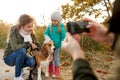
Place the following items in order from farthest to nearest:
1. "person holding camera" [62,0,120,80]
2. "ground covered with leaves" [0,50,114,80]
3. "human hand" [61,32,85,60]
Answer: "ground covered with leaves" [0,50,114,80], "human hand" [61,32,85,60], "person holding camera" [62,0,120,80]

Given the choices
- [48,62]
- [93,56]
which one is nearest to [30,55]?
[48,62]

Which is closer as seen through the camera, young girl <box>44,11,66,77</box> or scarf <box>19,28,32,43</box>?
scarf <box>19,28,32,43</box>

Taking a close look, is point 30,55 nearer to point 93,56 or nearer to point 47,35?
point 47,35

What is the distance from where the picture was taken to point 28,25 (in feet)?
21.4

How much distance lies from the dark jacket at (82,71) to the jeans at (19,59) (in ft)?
16.4

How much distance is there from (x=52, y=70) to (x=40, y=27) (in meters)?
4.78

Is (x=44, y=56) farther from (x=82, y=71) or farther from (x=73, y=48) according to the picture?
(x=82, y=71)

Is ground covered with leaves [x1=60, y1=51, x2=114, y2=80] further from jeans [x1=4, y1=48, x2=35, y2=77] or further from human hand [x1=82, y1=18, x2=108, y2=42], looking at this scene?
human hand [x1=82, y1=18, x2=108, y2=42]

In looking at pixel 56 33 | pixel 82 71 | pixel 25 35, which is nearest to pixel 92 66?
pixel 56 33

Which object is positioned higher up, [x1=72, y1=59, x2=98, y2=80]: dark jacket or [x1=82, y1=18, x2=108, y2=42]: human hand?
[x1=82, y1=18, x2=108, y2=42]: human hand

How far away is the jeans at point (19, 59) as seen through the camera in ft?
21.2

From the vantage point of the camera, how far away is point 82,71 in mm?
1436

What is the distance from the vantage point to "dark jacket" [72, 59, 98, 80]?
1.40 metres

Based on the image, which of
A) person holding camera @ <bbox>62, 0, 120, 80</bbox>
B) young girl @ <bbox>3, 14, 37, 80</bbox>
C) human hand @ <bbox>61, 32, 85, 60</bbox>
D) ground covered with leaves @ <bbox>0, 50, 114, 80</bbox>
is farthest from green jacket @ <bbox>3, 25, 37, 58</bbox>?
human hand @ <bbox>61, 32, 85, 60</bbox>
